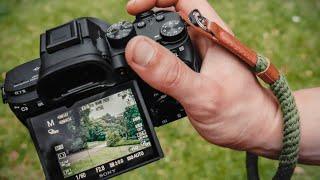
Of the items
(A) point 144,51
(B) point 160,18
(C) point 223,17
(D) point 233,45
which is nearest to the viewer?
(A) point 144,51

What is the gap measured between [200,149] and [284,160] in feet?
5.33

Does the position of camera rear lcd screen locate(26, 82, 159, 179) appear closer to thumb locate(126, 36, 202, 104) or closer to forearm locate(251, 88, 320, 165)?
thumb locate(126, 36, 202, 104)

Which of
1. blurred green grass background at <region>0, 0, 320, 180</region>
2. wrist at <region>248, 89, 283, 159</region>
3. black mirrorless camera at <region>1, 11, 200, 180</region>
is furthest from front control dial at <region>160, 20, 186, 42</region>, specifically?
blurred green grass background at <region>0, 0, 320, 180</region>

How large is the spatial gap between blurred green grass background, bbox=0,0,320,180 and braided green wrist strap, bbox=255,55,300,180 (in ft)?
4.92

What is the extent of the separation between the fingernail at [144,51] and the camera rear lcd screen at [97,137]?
214 mm

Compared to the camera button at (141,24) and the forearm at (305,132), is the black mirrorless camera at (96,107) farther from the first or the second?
the forearm at (305,132)

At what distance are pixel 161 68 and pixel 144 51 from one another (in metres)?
0.08

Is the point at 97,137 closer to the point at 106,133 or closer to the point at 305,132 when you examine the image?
A: the point at 106,133

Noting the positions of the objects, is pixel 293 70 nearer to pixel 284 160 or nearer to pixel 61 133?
pixel 284 160

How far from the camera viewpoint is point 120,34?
Answer: 1707 mm

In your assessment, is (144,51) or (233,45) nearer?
(144,51)

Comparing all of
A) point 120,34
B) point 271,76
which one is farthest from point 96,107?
point 271,76

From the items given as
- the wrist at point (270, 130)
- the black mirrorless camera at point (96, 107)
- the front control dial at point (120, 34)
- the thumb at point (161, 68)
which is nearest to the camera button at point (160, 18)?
the black mirrorless camera at point (96, 107)

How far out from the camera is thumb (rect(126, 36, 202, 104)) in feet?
5.03
